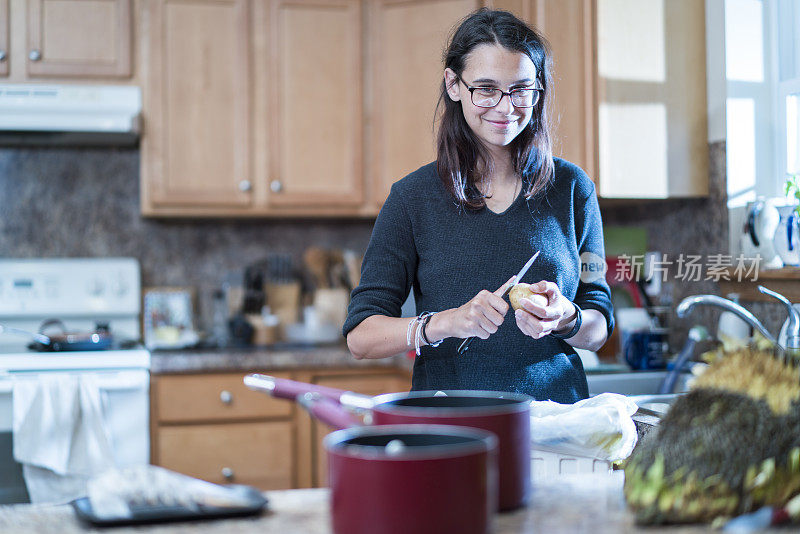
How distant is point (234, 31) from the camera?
297cm

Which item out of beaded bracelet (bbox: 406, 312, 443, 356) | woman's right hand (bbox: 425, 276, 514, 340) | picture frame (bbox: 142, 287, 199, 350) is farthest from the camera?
picture frame (bbox: 142, 287, 199, 350)

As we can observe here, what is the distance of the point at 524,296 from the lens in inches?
45.4

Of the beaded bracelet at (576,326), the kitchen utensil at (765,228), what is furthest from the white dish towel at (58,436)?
the kitchen utensil at (765,228)

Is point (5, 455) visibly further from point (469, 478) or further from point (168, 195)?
point (469, 478)

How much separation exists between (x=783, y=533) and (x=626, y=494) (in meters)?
0.13

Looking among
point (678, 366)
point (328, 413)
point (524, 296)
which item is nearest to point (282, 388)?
point (328, 413)

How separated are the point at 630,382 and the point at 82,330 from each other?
6.54 feet

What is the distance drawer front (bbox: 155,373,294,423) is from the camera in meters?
2.67

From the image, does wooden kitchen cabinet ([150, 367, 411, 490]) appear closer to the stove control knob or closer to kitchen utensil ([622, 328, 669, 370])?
the stove control knob

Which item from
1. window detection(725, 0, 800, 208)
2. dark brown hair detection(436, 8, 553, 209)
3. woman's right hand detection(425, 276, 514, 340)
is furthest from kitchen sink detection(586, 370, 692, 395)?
woman's right hand detection(425, 276, 514, 340)

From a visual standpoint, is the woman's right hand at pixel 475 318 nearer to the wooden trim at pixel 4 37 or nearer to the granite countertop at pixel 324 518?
the granite countertop at pixel 324 518

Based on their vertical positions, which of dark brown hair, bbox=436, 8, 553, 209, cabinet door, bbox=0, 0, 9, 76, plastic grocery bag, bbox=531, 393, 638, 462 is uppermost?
cabinet door, bbox=0, 0, 9, 76

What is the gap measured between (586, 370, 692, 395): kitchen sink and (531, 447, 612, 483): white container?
1288 mm

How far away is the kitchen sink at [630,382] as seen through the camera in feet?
7.25
